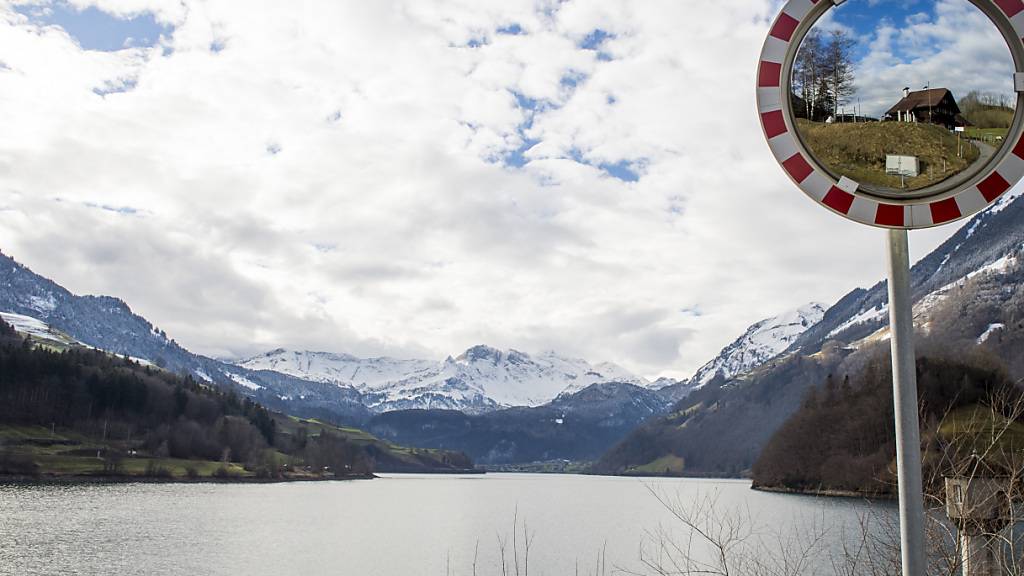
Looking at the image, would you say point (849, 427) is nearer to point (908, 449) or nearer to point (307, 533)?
point (307, 533)

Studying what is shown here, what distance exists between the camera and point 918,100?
12.5 ft

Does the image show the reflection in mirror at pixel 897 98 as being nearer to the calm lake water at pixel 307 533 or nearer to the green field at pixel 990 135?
the green field at pixel 990 135

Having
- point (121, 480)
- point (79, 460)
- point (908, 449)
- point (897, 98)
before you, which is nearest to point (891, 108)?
point (897, 98)

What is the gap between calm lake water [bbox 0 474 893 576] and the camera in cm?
4922

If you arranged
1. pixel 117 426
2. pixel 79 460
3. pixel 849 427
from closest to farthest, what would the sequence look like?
pixel 849 427
pixel 79 460
pixel 117 426

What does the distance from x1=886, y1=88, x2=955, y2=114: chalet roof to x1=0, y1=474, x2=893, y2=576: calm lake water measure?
76.0 ft

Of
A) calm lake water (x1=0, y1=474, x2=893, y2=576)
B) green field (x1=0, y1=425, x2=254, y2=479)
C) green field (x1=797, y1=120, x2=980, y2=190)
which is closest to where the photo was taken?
green field (x1=797, y1=120, x2=980, y2=190)

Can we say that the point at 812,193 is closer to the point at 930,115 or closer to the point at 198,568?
the point at 930,115

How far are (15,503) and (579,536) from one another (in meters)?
57.2

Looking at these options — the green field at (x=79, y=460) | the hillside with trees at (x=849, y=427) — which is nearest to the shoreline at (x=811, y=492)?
the hillside with trees at (x=849, y=427)

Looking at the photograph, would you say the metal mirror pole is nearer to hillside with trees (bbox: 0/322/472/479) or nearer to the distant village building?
the distant village building

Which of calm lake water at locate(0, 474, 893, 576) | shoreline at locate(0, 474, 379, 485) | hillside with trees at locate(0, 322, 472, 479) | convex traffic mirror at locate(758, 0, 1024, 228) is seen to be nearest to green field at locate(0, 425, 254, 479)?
hillside with trees at locate(0, 322, 472, 479)

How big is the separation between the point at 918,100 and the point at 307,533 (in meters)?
70.8

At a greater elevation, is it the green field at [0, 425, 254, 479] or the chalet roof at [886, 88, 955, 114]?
the chalet roof at [886, 88, 955, 114]
